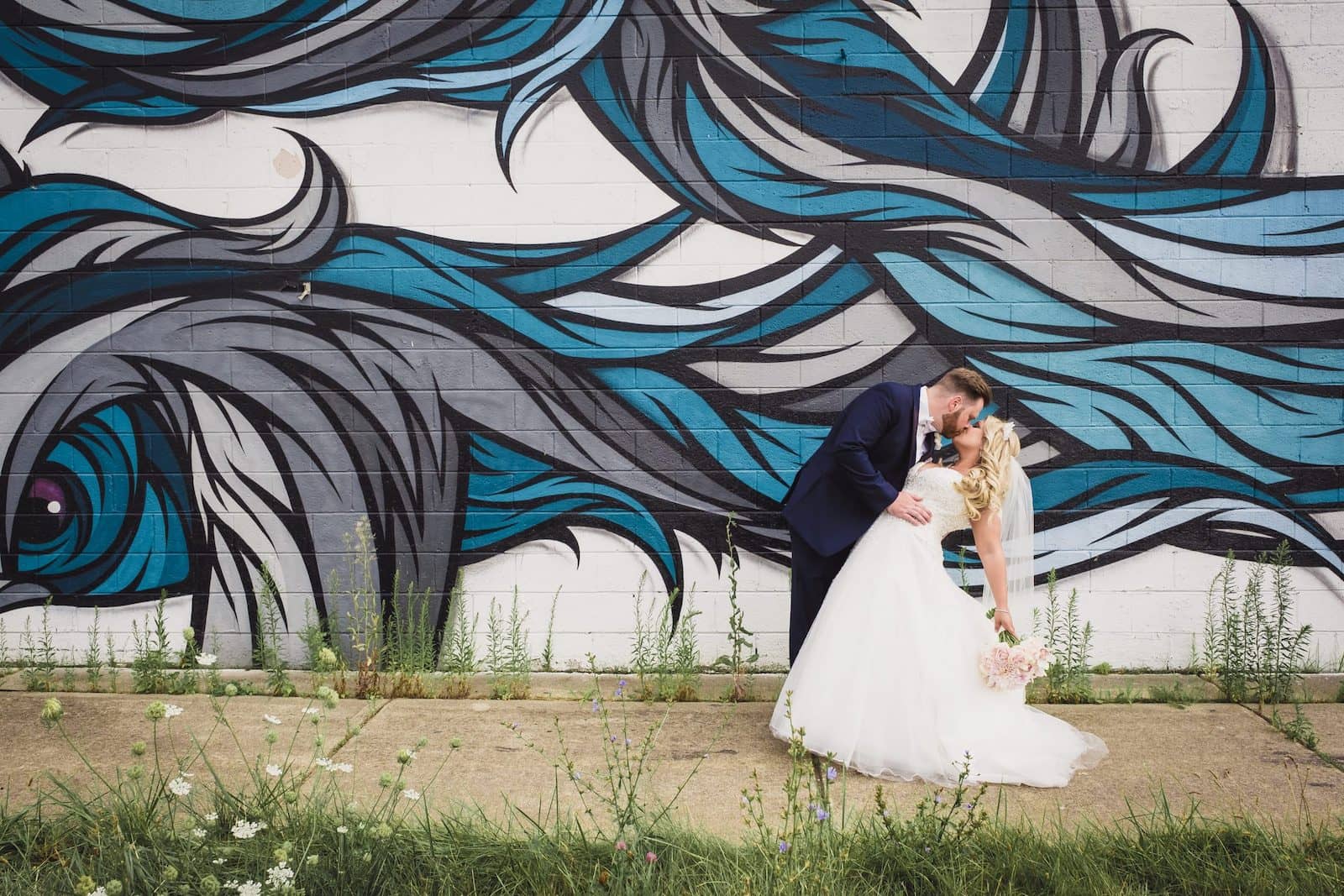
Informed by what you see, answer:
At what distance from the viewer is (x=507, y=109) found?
15.6 ft

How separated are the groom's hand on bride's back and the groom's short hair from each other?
495 mm

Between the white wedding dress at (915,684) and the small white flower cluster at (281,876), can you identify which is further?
the white wedding dress at (915,684)

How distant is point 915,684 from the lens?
12.0ft

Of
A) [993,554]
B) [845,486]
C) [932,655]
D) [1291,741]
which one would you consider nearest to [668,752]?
[932,655]

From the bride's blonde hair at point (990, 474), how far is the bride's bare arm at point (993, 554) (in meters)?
0.04

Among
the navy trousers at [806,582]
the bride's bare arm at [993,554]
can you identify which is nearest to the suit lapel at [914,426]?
the bride's bare arm at [993,554]

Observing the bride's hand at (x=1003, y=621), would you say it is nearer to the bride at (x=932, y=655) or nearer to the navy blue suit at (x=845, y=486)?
the bride at (x=932, y=655)

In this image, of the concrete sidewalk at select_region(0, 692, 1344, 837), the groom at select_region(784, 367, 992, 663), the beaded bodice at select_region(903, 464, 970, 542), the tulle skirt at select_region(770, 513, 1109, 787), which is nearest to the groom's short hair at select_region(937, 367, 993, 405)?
the groom at select_region(784, 367, 992, 663)

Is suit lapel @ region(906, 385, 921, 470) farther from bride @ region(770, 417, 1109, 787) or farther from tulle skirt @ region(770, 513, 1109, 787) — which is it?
tulle skirt @ region(770, 513, 1109, 787)

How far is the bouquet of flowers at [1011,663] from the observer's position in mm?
3646

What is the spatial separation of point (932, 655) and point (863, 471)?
782mm

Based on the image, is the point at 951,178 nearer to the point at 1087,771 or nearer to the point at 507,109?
the point at 507,109

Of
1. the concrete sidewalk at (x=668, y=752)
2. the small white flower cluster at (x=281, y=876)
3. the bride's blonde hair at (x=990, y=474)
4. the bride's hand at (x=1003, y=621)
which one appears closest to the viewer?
the small white flower cluster at (x=281, y=876)

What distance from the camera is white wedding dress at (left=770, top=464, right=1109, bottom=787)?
11.6 feet
